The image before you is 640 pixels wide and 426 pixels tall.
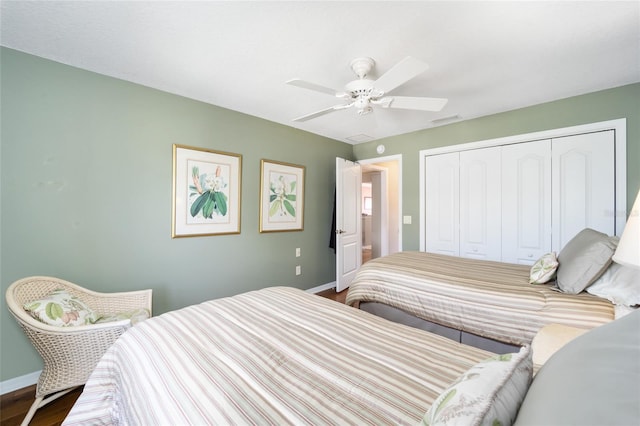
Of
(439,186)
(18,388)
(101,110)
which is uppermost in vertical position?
(101,110)

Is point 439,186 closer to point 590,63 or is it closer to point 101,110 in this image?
point 590,63

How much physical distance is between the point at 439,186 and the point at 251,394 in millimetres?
3474

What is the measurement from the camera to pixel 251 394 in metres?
0.76

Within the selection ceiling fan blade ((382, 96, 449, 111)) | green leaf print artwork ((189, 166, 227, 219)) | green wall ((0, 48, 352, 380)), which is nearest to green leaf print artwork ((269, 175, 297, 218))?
green wall ((0, 48, 352, 380))

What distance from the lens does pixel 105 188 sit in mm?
2133

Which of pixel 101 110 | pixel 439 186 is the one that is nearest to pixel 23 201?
pixel 101 110

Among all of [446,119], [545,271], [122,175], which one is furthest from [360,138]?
[122,175]

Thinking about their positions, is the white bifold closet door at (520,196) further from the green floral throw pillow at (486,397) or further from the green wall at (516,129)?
the green floral throw pillow at (486,397)

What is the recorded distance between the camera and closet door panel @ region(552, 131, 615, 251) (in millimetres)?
2400

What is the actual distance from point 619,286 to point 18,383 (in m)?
4.04

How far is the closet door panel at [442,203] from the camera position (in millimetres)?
3365

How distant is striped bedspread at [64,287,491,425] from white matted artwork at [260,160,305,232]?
1.97 meters

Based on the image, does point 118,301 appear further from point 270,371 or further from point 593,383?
point 593,383

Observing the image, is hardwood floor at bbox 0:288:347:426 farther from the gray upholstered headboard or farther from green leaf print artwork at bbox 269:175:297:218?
the gray upholstered headboard
